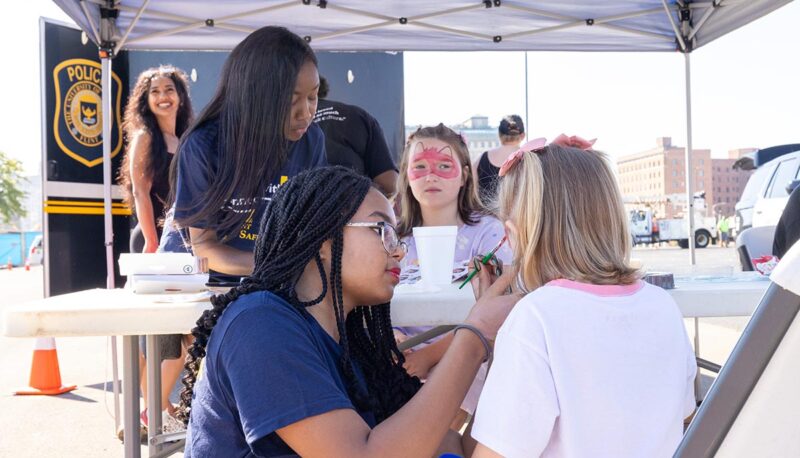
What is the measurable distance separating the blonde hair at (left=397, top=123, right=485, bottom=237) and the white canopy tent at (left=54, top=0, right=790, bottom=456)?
76.9 inches

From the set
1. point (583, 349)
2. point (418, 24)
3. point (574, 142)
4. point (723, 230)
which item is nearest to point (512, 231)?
point (574, 142)

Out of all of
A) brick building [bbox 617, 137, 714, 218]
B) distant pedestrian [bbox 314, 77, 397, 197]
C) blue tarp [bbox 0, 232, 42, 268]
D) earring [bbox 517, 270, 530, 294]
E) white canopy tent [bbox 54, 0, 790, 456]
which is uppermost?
brick building [bbox 617, 137, 714, 218]

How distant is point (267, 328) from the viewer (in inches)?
49.2

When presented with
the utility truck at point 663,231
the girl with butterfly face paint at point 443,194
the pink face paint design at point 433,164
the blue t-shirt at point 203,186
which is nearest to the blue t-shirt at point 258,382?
the blue t-shirt at point 203,186

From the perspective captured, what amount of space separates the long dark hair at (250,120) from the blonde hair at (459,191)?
80cm

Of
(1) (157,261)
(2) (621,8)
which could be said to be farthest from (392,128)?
(1) (157,261)

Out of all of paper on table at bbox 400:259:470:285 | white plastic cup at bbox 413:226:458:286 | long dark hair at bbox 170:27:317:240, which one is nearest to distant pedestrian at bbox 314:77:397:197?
paper on table at bbox 400:259:470:285

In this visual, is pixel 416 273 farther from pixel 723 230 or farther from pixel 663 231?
pixel 723 230

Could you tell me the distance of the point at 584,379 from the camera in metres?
1.28

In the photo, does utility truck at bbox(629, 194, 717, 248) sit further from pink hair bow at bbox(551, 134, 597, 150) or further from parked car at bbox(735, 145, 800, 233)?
pink hair bow at bbox(551, 134, 597, 150)

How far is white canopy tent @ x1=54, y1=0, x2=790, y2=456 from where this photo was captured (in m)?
4.78

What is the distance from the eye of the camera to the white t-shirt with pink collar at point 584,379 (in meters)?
1.23

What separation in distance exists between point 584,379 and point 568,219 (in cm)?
35

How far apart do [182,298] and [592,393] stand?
43.3 inches
